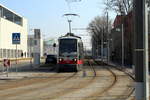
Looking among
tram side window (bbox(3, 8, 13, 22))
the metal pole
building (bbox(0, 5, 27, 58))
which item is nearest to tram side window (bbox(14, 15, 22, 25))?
building (bbox(0, 5, 27, 58))

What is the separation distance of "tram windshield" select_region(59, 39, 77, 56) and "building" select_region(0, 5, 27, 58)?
53161 millimetres

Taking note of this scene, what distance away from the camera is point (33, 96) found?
16.0m

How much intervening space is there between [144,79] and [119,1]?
49010mm

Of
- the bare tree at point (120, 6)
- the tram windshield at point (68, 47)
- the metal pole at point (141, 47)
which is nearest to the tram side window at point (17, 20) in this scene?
the bare tree at point (120, 6)

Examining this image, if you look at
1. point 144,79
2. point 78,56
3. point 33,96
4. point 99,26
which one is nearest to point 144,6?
point 144,79

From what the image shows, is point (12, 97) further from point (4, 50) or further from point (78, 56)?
point (4, 50)

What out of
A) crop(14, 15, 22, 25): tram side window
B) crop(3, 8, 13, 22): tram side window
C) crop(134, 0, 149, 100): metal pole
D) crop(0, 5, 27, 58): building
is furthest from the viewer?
crop(14, 15, 22, 25): tram side window

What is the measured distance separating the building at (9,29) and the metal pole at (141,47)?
79358 millimetres

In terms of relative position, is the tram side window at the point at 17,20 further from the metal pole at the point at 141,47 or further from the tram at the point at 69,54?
the metal pole at the point at 141,47

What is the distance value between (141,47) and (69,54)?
85.5 ft

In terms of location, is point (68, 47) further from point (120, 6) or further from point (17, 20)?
point (17, 20)

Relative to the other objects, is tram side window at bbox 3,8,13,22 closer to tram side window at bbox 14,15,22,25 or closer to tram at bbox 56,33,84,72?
tram side window at bbox 14,15,22,25

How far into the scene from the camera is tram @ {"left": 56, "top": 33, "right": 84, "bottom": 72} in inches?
1344

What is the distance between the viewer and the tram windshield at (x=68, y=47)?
34500 mm
